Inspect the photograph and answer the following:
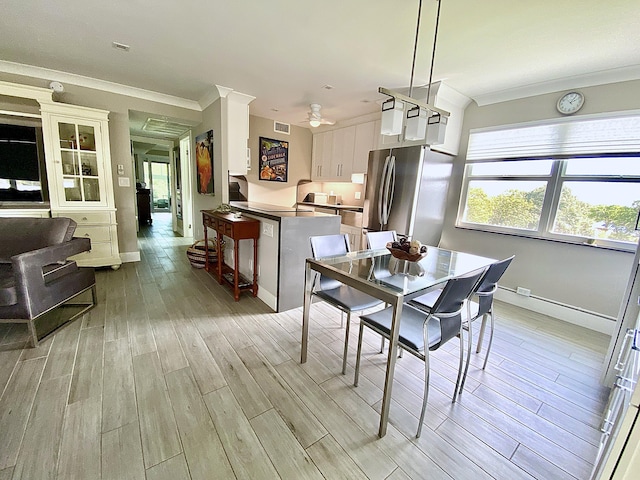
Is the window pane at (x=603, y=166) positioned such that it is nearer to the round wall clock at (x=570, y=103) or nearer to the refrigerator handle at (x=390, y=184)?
the round wall clock at (x=570, y=103)

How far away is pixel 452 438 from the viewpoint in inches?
54.8

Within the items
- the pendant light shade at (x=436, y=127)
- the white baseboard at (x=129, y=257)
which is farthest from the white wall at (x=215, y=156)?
the pendant light shade at (x=436, y=127)

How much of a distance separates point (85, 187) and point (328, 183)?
399 cm

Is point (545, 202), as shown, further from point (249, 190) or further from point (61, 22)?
point (61, 22)

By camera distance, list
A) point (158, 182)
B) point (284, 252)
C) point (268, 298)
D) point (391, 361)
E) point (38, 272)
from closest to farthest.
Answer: point (391, 361), point (38, 272), point (284, 252), point (268, 298), point (158, 182)

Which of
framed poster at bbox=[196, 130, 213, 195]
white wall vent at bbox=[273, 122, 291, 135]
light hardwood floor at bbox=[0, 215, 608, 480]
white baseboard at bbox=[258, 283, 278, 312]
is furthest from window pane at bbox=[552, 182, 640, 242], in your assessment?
framed poster at bbox=[196, 130, 213, 195]

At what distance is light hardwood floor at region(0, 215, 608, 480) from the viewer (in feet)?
3.98

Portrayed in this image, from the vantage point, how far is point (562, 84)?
2709 mm

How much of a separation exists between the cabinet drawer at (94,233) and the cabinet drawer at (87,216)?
0.09m

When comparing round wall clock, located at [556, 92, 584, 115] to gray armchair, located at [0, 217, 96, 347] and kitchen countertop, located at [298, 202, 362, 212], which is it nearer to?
kitchen countertop, located at [298, 202, 362, 212]

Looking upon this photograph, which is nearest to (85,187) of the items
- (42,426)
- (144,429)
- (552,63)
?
(42,426)

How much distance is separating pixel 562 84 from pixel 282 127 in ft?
13.6

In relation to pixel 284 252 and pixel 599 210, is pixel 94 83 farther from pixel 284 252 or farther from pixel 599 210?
pixel 599 210

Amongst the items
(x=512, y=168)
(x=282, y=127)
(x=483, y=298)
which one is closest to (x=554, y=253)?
(x=512, y=168)
